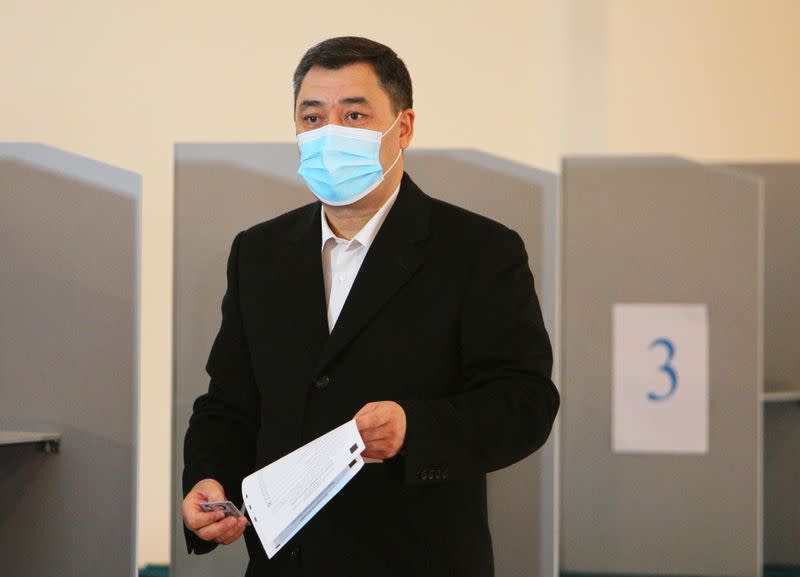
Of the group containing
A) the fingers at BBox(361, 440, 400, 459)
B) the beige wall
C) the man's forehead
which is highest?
the beige wall

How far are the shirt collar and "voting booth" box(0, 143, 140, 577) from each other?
0.73 meters

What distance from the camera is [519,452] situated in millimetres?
1535

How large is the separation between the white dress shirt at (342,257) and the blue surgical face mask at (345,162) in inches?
2.0

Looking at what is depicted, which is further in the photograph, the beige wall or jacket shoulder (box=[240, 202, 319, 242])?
the beige wall

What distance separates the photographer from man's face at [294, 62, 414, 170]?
168cm

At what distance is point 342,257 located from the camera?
1714 mm

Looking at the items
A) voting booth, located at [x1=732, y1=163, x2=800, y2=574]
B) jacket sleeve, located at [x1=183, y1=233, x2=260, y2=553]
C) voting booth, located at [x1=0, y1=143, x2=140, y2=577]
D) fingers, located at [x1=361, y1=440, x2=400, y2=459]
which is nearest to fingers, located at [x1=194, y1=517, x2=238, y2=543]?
jacket sleeve, located at [x1=183, y1=233, x2=260, y2=553]

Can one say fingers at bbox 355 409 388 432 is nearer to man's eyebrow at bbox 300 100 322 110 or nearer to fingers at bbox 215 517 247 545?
fingers at bbox 215 517 247 545

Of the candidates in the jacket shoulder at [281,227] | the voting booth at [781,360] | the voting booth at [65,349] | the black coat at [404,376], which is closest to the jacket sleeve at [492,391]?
the black coat at [404,376]

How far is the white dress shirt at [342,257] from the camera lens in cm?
167

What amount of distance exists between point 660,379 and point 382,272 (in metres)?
2.35

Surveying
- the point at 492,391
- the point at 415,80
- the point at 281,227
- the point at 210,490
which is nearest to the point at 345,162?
the point at 281,227

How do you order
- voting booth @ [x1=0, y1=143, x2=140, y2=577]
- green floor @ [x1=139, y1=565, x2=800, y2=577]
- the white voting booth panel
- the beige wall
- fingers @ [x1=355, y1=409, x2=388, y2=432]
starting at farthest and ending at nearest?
the beige wall < green floor @ [x1=139, y1=565, x2=800, y2=577] < the white voting booth panel < voting booth @ [x1=0, y1=143, x2=140, y2=577] < fingers @ [x1=355, y1=409, x2=388, y2=432]

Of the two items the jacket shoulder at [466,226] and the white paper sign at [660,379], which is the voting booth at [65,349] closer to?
the jacket shoulder at [466,226]
